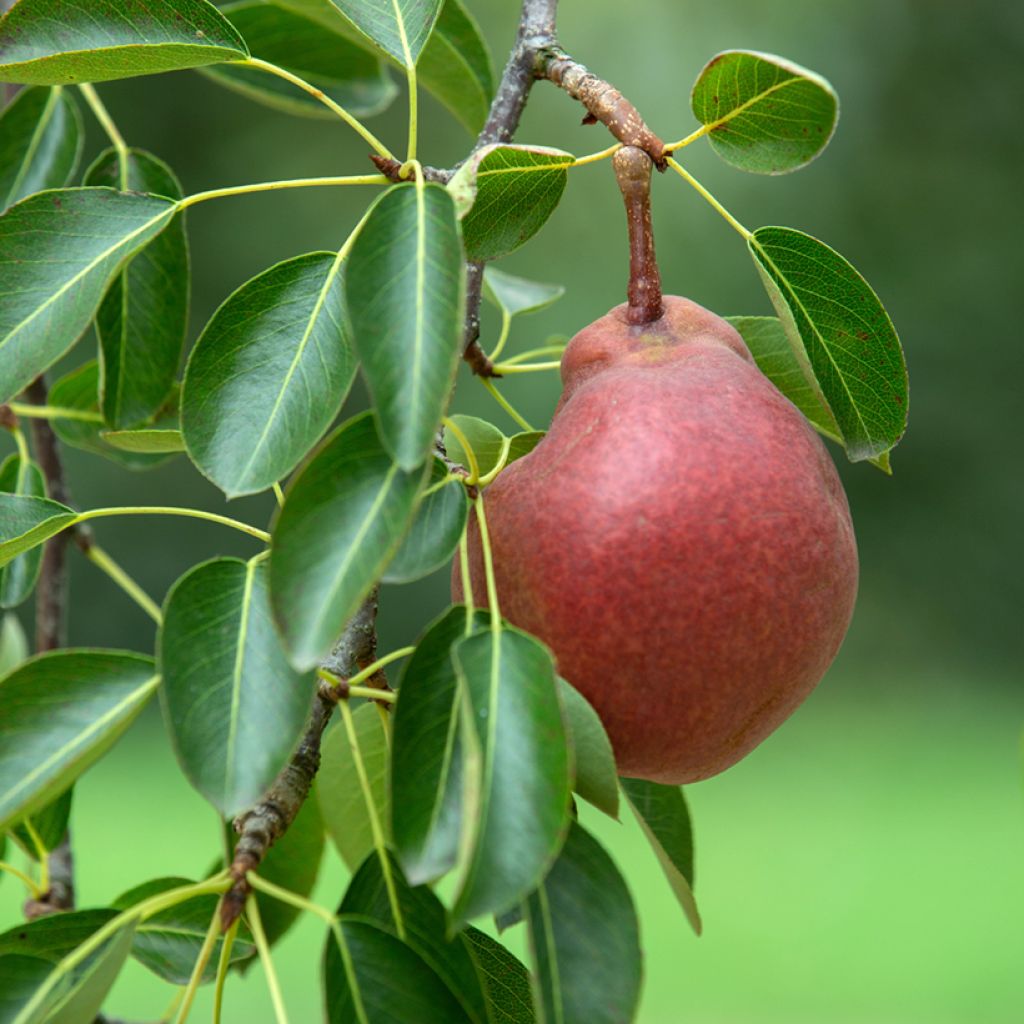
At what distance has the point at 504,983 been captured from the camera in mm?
578

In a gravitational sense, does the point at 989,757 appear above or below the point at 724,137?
below

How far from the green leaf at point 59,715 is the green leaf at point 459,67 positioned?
0.42 m

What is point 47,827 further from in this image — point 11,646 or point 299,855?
point 11,646

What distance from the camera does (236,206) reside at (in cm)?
493

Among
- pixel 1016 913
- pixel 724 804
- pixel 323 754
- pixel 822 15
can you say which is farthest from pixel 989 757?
pixel 323 754

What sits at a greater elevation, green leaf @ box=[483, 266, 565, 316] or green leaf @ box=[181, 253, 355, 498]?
green leaf @ box=[181, 253, 355, 498]

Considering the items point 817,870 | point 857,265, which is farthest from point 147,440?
point 857,265

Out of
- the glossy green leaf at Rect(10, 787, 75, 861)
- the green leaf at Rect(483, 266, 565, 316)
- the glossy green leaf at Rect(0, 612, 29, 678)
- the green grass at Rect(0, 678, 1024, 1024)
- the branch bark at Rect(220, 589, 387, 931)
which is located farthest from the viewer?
the green grass at Rect(0, 678, 1024, 1024)

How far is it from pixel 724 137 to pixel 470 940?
354 millimetres

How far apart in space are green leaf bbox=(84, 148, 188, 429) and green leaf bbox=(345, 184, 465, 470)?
0.31 meters

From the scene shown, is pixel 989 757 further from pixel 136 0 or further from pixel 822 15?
pixel 136 0

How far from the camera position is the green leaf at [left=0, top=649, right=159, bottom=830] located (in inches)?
18.7

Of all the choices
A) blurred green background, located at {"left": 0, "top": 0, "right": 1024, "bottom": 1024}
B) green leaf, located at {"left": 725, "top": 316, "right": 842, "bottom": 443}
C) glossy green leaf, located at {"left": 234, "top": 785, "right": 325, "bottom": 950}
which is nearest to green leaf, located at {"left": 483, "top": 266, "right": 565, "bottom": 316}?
green leaf, located at {"left": 725, "top": 316, "right": 842, "bottom": 443}

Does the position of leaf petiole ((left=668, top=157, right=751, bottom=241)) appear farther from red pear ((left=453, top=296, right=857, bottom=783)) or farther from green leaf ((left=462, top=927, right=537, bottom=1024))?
green leaf ((left=462, top=927, right=537, bottom=1024))
